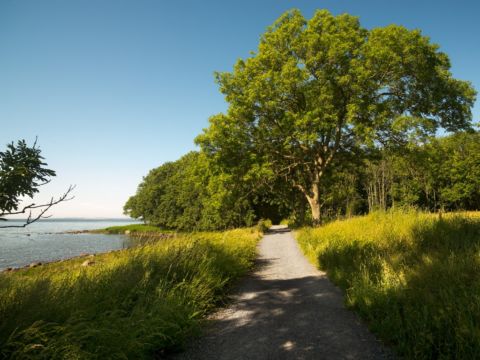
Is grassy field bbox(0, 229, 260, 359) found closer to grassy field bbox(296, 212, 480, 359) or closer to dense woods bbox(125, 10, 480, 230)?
grassy field bbox(296, 212, 480, 359)

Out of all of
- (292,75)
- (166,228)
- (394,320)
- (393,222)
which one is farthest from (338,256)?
(166,228)

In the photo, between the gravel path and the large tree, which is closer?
the gravel path

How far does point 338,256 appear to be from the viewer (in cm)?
907

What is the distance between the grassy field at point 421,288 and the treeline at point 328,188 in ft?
10.6

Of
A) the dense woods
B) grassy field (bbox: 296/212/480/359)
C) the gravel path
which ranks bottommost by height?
the gravel path

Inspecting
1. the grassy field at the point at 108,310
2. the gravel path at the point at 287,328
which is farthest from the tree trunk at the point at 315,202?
the grassy field at the point at 108,310

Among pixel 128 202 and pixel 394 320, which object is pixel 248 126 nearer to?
pixel 394 320

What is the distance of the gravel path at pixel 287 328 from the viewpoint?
4.05m

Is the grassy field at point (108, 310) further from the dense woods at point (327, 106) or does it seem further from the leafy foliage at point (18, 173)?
the dense woods at point (327, 106)

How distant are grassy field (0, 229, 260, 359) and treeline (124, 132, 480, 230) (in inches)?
243

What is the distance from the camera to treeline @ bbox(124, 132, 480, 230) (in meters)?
19.1

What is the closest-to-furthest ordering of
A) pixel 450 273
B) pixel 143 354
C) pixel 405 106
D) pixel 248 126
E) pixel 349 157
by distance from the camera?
pixel 143 354 < pixel 450 273 < pixel 405 106 < pixel 248 126 < pixel 349 157

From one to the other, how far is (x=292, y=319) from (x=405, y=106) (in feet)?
57.5

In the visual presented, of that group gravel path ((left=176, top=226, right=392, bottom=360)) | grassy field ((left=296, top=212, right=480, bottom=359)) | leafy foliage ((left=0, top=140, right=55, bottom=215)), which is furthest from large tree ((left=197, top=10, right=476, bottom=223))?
leafy foliage ((left=0, top=140, right=55, bottom=215))
